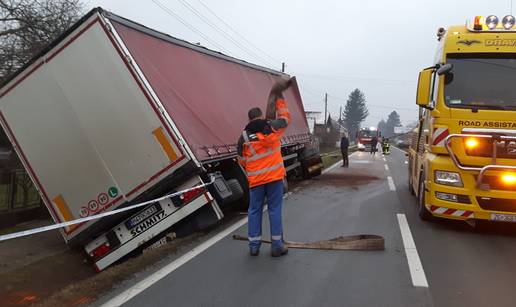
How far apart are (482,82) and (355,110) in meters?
146

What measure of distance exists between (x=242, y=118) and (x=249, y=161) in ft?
14.1

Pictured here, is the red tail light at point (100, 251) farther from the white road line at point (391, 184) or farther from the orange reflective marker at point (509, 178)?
the white road line at point (391, 184)

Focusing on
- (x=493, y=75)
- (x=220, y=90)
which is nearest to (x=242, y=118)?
(x=220, y=90)

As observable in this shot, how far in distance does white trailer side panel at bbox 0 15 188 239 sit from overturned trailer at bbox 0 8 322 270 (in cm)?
1

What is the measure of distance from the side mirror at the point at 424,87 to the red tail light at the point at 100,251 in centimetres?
520

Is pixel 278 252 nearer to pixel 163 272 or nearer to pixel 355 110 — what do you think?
pixel 163 272

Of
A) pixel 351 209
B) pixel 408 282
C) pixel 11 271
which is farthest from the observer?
pixel 351 209

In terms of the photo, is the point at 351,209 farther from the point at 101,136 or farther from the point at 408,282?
the point at 101,136

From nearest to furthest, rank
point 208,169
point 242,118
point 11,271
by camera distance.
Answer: point 11,271 → point 208,169 → point 242,118

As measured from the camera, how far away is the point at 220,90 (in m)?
9.16

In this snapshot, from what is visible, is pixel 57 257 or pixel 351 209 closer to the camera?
pixel 57 257

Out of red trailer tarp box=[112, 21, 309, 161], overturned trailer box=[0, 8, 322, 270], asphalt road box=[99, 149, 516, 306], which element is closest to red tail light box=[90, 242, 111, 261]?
overturned trailer box=[0, 8, 322, 270]

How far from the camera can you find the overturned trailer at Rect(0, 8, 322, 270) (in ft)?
20.0

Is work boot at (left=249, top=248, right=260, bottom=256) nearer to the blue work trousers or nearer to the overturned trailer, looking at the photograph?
the blue work trousers
